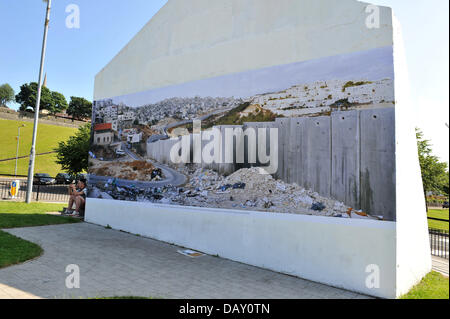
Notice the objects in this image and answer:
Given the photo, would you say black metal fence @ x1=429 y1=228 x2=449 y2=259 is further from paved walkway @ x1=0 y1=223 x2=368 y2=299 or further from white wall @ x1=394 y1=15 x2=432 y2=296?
paved walkway @ x1=0 y1=223 x2=368 y2=299

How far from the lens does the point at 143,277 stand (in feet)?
19.9

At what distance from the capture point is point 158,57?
10453mm

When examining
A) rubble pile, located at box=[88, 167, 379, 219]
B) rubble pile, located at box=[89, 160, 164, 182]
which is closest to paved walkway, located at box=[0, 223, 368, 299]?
rubble pile, located at box=[88, 167, 379, 219]

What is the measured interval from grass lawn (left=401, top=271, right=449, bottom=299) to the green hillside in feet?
158

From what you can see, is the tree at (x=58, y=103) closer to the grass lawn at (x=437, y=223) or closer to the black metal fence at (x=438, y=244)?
the grass lawn at (x=437, y=223)

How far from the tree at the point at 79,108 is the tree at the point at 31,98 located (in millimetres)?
6109

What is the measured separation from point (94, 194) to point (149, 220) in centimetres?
352

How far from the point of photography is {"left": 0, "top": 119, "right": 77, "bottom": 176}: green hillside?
1782 inches

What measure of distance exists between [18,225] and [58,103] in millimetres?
100655

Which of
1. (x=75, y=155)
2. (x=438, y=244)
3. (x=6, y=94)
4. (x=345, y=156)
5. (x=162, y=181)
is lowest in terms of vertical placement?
(x=438, y=244)

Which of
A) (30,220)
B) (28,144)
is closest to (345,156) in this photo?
(30,220)
